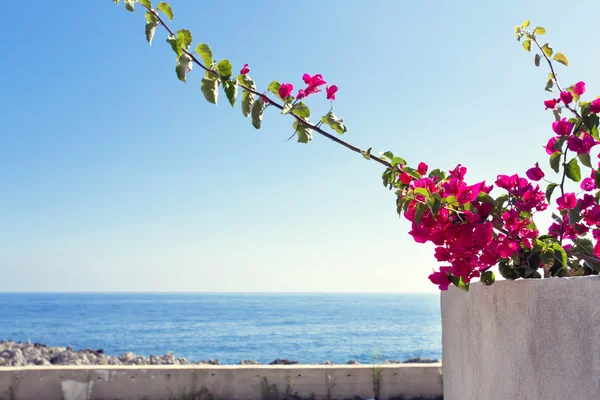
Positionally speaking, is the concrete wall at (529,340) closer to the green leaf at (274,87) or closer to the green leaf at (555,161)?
the green leaf at (555,161)

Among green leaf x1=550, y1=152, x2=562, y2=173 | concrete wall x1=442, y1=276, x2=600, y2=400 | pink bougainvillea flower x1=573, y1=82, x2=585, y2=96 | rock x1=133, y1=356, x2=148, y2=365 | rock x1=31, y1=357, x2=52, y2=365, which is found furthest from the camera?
rock x1=133, y1=356, x2=148, y2=365

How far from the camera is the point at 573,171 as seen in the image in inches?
72.9

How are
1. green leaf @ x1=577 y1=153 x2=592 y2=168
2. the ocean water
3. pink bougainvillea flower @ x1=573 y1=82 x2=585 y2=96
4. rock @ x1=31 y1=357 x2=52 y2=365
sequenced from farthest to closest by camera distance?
1. the ocean water
2. rock @ x1=31 y1=357 x2=52 y2=365
3. pink bougainvillea flower @ x1=573 y1=82 x2=585 y2=96
4. green leaf @ x1=577 y1=153 x2=592 y2=168

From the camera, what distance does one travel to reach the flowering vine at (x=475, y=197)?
5.97ft

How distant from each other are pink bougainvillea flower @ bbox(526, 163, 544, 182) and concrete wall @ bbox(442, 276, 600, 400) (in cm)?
35

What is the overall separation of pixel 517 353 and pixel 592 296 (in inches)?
18.9

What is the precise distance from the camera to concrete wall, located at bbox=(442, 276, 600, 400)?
152 cm

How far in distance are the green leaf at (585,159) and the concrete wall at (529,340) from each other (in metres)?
0.38

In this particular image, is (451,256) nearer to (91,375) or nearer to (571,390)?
(571,390)

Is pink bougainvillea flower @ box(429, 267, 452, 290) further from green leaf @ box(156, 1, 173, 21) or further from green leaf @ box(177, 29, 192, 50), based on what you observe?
green leaf @ box(156, 1, 173, 21)

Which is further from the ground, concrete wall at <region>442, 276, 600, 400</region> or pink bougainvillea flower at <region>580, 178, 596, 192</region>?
pink bougainvillea flower at <region>580, 178, 596, 192</region>

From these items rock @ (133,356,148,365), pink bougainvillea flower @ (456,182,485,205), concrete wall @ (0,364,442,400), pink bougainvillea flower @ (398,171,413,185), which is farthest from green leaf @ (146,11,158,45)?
rock @ (133,356,148,365)

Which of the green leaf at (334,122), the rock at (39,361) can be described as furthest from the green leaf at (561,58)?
the rock at (39,361)

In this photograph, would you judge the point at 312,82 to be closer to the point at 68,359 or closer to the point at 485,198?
the point at 485,198
